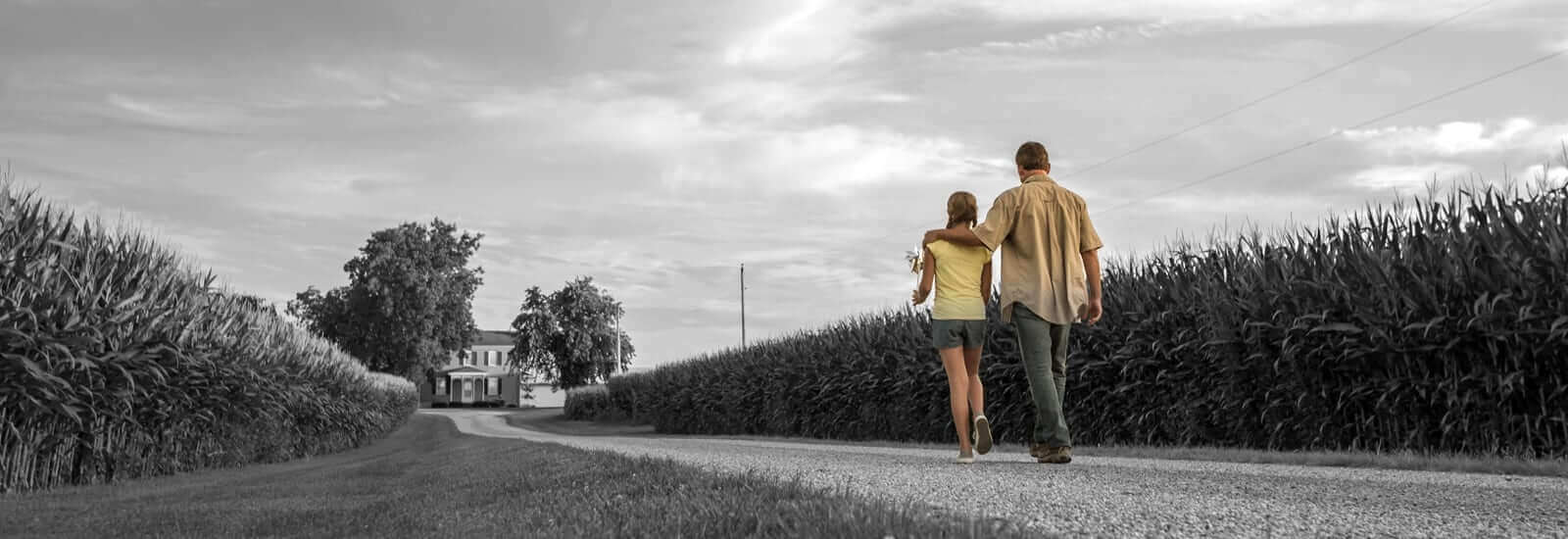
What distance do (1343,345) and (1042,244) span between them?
14.2 feet

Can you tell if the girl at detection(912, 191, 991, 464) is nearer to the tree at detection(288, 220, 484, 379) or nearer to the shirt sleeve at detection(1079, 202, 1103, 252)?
→ the shirt sleeve at detection(1079, 202, 1103, 252)

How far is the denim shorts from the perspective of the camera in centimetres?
777

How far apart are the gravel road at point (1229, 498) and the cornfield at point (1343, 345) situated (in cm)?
289

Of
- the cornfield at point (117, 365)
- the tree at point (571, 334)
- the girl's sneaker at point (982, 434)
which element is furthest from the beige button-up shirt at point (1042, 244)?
the tree at point (571, 334)

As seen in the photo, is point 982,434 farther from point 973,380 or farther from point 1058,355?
point 1058,355

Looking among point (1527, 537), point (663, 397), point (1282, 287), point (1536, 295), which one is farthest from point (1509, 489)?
point (663, 397)

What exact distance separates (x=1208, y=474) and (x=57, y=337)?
39.6 feet

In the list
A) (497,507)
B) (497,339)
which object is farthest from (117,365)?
(497,339)

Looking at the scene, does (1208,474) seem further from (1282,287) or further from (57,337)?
(57,337)

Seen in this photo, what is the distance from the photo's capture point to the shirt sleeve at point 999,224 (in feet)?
24.4

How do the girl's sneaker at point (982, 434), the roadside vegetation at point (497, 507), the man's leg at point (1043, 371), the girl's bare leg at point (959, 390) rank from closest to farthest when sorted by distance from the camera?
the roadside vegetation at point (497, 507) → the man's leg at point (1043, 371) → the girl's sneaker at point (982, 434) → the girl's bare leg at point (959, 390)

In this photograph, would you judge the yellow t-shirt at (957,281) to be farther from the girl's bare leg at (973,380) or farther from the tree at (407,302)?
the tree at (407,302)

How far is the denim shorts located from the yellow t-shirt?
1.4 inches

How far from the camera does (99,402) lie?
13203mm
